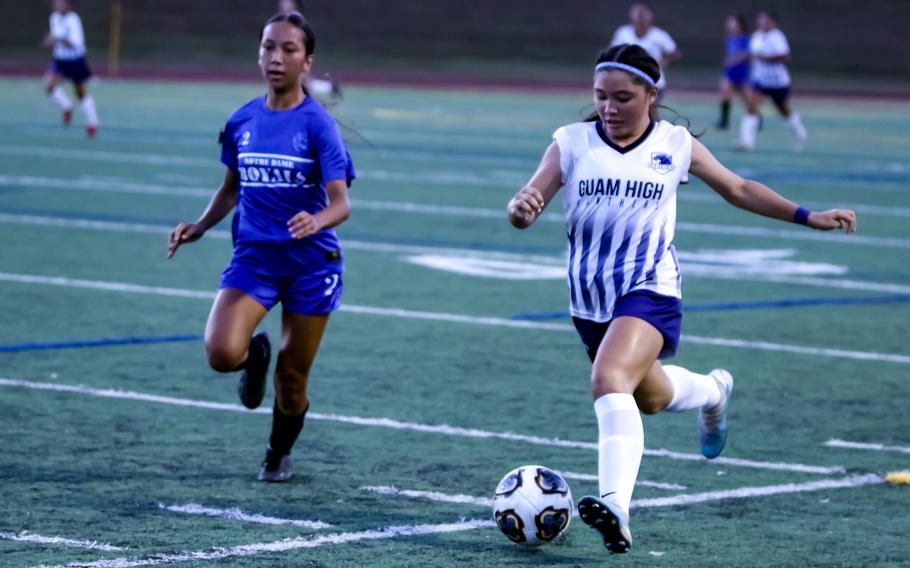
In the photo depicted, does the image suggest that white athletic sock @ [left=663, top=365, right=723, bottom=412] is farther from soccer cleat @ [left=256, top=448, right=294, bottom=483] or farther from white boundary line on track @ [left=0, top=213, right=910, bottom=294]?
white boundary line on track @ [left=0, top=213, right=910, bottom=294]

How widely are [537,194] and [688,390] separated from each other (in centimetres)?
130

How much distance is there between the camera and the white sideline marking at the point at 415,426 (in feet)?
25.4

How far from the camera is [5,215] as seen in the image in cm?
1662

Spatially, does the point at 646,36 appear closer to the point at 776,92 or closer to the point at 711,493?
the point at 776,92

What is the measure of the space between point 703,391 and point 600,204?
3.45ft

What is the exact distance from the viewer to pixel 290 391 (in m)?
7.36

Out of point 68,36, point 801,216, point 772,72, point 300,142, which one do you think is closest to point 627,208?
point 801,216

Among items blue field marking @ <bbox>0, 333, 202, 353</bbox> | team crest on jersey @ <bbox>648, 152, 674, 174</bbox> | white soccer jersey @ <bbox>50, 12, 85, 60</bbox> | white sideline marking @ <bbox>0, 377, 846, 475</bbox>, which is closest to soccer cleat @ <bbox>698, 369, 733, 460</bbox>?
white sideline marking @ <bbox>0, 377, 846, 475</bbox>

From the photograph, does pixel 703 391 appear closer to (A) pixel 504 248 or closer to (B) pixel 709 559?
(B) pixel 709 559

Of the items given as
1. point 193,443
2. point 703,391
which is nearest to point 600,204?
point 703,391

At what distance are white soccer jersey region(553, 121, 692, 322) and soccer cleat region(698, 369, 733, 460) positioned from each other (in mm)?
909

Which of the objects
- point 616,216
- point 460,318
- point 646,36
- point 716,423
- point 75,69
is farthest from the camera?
point 75,69

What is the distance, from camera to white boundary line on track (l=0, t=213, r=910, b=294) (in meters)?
13.6

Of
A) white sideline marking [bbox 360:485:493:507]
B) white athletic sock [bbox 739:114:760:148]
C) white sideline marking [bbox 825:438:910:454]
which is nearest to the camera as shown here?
white sideline marking [bbox 360:485:493:507]
